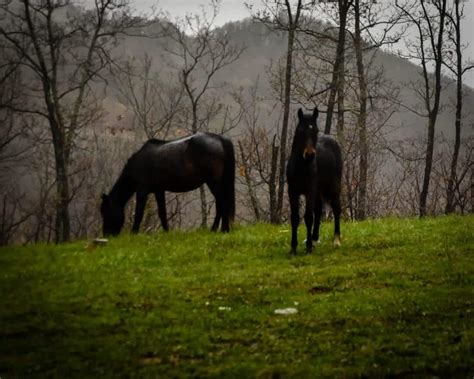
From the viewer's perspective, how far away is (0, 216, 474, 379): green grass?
6.43 m

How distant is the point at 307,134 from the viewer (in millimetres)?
11953

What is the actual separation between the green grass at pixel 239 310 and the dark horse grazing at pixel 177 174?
102 inches

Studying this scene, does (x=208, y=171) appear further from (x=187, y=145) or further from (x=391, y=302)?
(x=391, y=302)

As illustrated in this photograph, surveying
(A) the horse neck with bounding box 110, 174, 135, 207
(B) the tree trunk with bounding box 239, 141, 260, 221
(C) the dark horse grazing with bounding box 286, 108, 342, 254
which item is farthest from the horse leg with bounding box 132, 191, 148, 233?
(B) the tree trunk with bounding box 239, 141, 260, 221

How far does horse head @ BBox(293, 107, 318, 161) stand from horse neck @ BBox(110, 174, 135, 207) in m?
6.83

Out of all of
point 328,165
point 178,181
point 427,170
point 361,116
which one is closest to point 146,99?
point 361,116

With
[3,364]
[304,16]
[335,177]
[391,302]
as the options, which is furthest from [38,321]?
[304,16]

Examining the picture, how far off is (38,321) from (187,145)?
8.95 m

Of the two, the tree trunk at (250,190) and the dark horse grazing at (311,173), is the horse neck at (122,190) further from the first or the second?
the tree trunk at (250,190)

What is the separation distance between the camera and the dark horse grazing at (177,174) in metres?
16.0

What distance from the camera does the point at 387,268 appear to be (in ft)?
35.6

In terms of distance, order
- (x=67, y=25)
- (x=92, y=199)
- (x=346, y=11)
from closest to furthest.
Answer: (x=346, y=11) → (x=67, y=25) → (x=92, y=199)

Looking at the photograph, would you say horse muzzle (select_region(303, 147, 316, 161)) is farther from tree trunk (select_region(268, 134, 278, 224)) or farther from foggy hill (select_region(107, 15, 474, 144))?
foggy hill (select_region(107, 15, 474, 144))

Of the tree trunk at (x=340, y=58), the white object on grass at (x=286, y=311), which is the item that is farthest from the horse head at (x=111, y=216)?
the tree trunk at (x=340, y=58)
